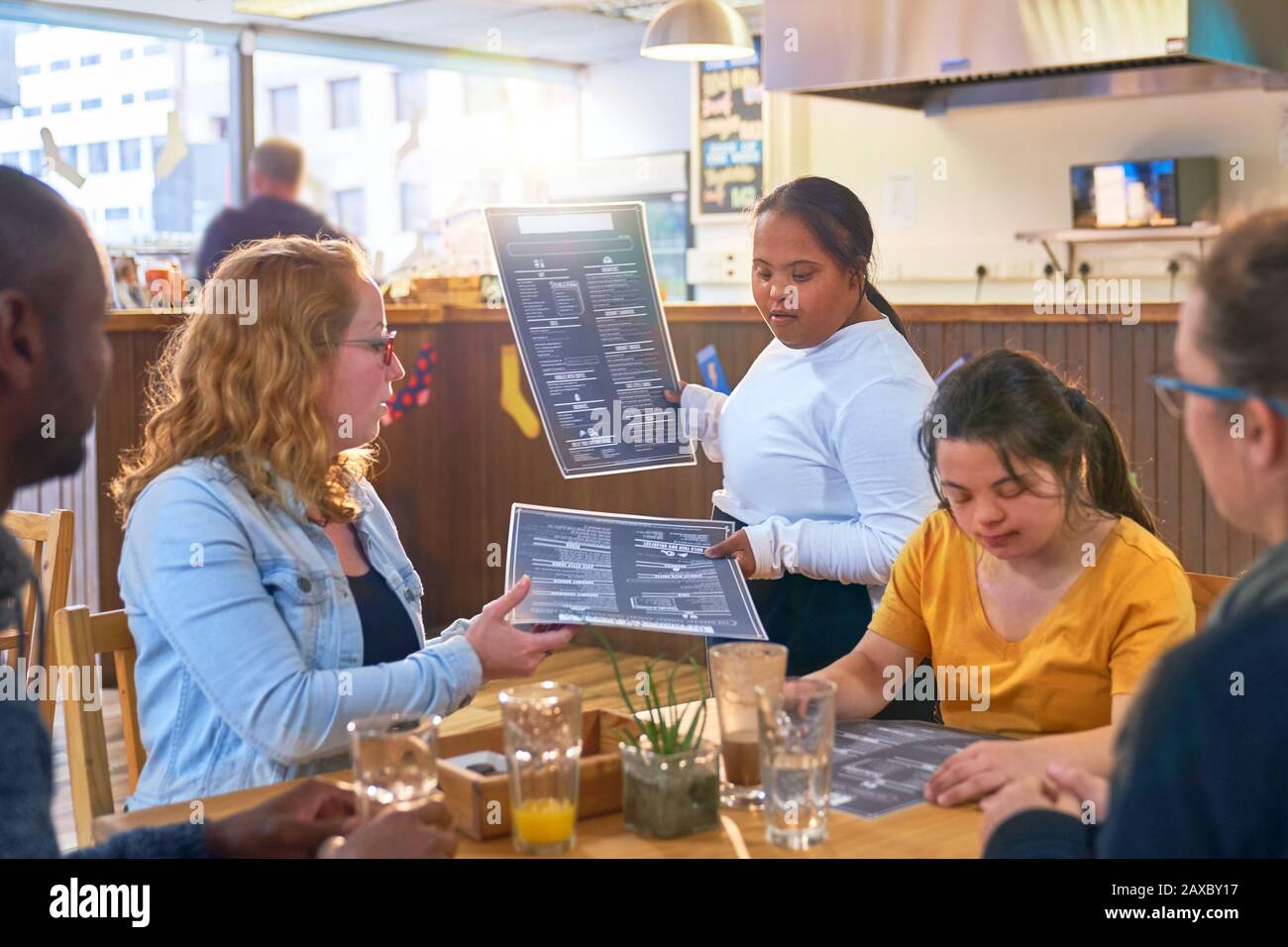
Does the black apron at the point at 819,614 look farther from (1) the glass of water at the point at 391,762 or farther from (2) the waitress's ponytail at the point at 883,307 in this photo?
(1) the glass of water at the point at 391,762

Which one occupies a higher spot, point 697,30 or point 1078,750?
point 697,30

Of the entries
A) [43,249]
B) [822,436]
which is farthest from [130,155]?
[43,249]

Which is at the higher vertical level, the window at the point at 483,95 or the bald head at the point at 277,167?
the window at the point at 483,95

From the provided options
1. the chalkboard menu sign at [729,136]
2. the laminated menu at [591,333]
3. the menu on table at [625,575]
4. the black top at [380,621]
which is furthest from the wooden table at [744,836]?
the chalkboard menu sign at [729,136]

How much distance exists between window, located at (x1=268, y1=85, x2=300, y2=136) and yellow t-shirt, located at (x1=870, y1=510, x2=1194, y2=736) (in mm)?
7626

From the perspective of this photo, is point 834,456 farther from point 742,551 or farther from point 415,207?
point 415,207

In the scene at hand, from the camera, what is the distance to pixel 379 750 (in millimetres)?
1236

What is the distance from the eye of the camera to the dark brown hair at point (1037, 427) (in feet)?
5.76

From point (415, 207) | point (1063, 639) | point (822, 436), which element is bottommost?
point (1063, 639)

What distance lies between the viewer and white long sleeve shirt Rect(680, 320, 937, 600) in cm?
210

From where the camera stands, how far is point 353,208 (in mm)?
9086

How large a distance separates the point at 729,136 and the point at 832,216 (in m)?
6.10

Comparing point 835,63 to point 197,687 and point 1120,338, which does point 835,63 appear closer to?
point 1120,338

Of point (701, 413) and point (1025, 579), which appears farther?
point (701, 413)
